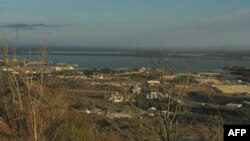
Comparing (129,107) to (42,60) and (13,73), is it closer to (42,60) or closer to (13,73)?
(42,60)

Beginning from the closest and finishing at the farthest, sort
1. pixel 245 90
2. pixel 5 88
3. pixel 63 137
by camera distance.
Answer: pixel 63 137
pixel 5 88
pixel 245 90

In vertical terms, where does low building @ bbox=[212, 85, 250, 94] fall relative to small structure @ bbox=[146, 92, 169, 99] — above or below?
below

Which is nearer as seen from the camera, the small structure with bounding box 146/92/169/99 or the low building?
the small structure with bounding box 146/92/169/99

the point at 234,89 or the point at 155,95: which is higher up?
the point at 155,95

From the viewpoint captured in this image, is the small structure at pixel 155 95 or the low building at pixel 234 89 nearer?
the small structure at pixel 155 95

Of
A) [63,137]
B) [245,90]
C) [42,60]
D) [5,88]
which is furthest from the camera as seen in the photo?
[245,90]

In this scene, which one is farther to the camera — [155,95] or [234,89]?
[234,89]

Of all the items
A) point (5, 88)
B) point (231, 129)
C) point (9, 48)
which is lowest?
point (5, 88)

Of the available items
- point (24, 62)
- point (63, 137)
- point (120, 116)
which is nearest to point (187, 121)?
point (120, 116)

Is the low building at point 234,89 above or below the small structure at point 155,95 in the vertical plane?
below

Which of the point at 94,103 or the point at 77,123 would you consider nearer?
the point at 77,123

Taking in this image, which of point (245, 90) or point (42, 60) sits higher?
point (42, 60)
